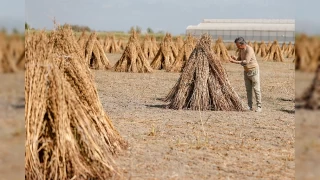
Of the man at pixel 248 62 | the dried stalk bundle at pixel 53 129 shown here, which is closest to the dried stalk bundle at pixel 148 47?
the man at pixel 248 62

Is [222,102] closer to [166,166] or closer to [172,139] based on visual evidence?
[172,139]

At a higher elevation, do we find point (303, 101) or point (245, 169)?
point (303, 101)

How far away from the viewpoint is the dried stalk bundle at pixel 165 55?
1889cm

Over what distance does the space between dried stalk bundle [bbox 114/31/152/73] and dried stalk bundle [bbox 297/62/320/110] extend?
1384 cm

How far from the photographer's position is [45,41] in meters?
4.31

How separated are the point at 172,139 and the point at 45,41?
2604mm

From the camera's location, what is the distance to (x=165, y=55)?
19.1 meters

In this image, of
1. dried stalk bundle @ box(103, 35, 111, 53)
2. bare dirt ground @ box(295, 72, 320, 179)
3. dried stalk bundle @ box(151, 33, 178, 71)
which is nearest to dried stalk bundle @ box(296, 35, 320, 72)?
bare dirt ground @ box(295, 72, 320, 179)

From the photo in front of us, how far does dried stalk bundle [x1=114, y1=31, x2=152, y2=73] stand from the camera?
1702cm

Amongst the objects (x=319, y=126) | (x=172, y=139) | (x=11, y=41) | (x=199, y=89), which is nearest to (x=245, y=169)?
Result: (x=172, y=139)

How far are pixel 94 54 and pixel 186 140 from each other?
500 inches

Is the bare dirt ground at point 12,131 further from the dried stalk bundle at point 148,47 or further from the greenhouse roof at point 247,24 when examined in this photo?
the greenhouse roof at point 247,24

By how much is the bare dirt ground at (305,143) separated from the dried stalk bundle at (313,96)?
0.07m

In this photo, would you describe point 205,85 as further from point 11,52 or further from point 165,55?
point 165,55
